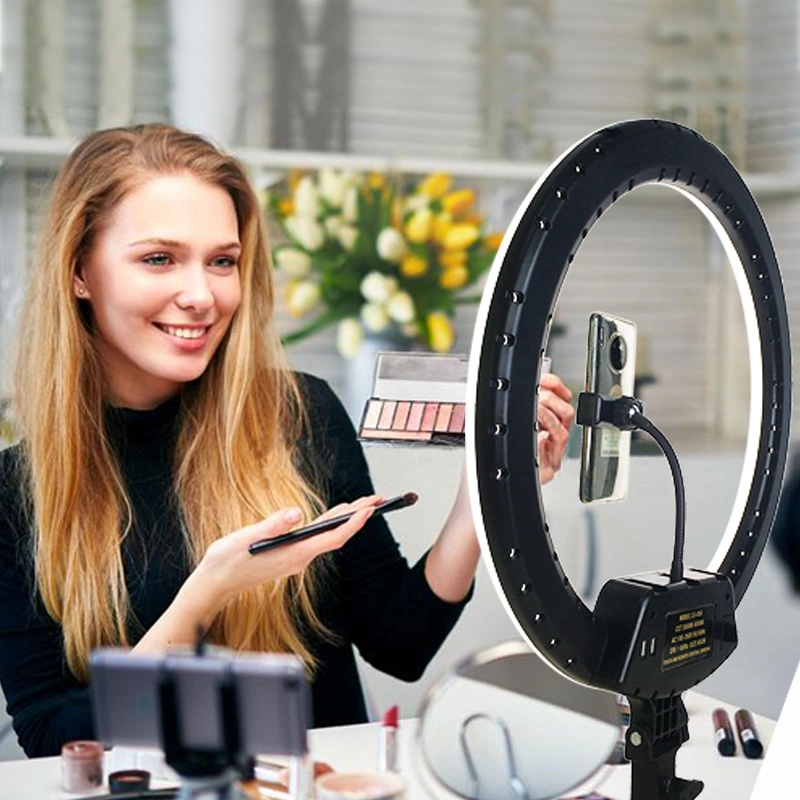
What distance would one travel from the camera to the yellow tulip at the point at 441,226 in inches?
63.7

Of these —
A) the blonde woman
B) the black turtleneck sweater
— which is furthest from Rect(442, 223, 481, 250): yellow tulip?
the blonde woman

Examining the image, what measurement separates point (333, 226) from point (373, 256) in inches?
2.5

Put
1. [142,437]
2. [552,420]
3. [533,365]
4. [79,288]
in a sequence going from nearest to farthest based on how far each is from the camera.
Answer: [533,365]
[552,420]
[79,288]
[142,437]

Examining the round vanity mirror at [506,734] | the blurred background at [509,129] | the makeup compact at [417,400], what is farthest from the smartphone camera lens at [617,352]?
the blurred background at [509,129]

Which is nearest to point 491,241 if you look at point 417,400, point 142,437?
point 142,437

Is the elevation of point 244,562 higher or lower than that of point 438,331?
lower

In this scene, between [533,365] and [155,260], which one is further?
[155,260]

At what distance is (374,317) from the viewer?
160 cm

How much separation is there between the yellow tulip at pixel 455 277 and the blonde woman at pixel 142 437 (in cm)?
62

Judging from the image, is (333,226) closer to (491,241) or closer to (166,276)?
(491,241)

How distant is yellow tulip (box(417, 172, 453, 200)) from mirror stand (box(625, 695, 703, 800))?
46.1 inches

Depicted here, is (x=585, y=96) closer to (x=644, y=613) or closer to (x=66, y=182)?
(x=66, y=182)

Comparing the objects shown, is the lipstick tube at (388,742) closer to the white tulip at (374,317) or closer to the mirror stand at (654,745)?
the mirror stand at (654,745)

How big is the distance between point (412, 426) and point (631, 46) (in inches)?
51.0
